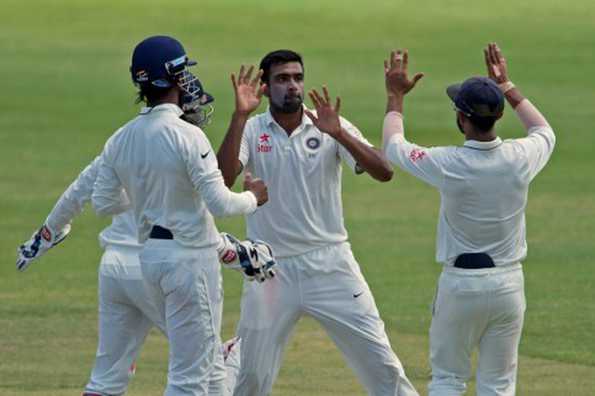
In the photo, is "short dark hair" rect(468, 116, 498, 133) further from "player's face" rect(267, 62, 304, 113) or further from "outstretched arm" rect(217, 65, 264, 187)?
"player's face" rect(267, 62, 304, 113)

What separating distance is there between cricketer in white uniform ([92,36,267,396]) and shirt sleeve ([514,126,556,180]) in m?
1.43

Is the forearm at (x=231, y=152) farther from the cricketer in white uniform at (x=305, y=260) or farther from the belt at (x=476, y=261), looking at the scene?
the belt at (x=476, y=261)

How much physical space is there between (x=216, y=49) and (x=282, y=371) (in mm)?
22156

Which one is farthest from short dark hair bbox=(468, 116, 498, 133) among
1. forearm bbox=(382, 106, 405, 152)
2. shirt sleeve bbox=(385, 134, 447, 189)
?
forearm bbox=(382, 106, 405, 152)

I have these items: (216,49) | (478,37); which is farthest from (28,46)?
(478,37)

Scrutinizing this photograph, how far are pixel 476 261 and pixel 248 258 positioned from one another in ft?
3.88

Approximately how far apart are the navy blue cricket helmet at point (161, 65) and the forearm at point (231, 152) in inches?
23.4

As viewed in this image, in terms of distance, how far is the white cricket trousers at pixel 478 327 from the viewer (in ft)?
28.8

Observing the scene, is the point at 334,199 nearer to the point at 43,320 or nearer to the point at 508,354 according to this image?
the point at 508,354

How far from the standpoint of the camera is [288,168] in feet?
31.8

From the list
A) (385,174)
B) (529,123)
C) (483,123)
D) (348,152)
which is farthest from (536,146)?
(348,152)

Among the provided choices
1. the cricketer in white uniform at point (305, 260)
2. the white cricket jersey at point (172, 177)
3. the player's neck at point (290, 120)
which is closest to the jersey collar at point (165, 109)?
the white cricket jersey at point (172, 177)

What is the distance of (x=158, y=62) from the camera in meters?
8.59

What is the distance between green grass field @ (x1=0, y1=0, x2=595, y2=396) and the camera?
1310 cm
